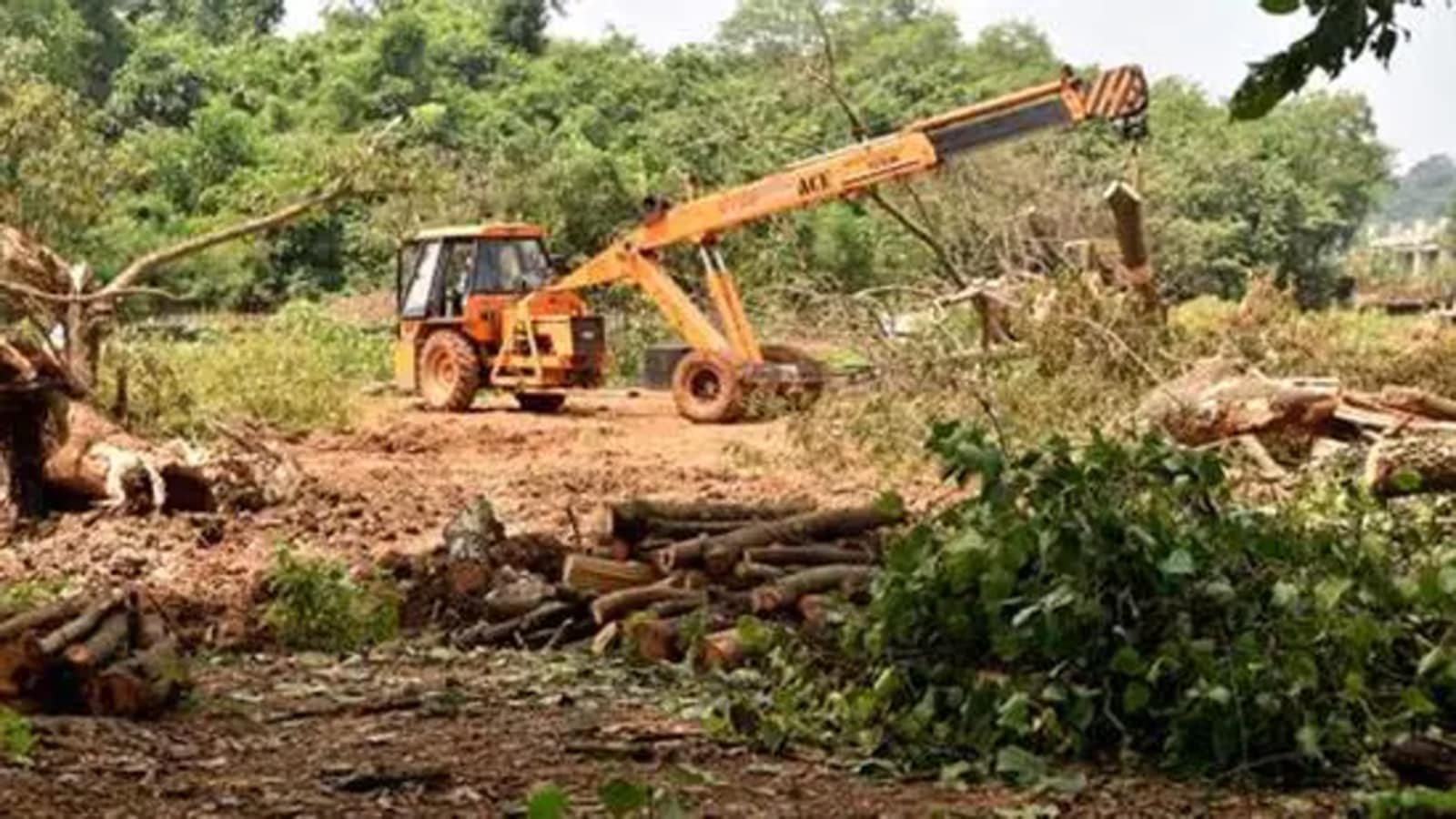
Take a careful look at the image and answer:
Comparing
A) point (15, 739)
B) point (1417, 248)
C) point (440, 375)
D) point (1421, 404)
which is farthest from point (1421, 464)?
point (1417, 248)

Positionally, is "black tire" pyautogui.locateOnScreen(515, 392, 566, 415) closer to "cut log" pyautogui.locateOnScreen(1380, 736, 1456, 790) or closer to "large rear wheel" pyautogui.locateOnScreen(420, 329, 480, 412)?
"large rear wheel" pyautogui.locateOnScreen(420, 329, 480, 412)

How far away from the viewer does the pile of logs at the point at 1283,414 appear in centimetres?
1107

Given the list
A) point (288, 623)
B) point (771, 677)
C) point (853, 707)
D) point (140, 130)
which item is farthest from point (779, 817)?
point (140, 130)

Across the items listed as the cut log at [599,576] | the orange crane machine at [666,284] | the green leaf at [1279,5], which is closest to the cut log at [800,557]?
the cut log at [599,576]

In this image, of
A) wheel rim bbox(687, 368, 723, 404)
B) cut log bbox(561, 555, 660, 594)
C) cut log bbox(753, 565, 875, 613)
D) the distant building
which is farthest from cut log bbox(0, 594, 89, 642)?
the distant building

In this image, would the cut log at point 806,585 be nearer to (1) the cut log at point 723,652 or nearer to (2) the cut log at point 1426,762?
(1) the cut log at point 723,652

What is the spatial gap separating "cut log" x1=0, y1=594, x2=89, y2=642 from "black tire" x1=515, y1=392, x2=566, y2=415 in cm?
1268

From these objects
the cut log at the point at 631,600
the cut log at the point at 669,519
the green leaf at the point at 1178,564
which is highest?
the green leaf at the point at 1178,564

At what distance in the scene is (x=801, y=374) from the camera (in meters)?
17.2

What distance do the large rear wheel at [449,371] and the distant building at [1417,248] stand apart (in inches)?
1025

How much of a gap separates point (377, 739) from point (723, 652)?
1.37 meters

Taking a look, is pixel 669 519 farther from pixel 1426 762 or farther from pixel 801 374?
pixel 801 374

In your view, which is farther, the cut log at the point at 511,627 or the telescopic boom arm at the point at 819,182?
the telescopic boom arm at the point at 819,182

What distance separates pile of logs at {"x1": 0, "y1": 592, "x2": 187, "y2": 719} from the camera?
229 inches
